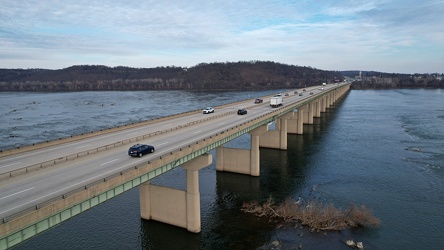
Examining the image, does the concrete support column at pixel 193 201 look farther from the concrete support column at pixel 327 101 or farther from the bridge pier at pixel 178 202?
the concrete support column at pixel 327 101

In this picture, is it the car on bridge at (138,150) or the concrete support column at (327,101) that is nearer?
the car on bridge at (138,150)

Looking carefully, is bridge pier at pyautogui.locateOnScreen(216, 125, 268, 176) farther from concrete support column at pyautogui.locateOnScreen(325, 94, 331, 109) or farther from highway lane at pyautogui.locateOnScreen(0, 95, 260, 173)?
concrete support column at pyautogui.locateOnScreen(325, 94, 331, 109)

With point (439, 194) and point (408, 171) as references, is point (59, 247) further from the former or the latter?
point (408, 171)

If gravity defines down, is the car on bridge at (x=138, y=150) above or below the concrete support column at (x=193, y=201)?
above

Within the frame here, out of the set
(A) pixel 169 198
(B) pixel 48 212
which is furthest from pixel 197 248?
(B) pixel 48 212

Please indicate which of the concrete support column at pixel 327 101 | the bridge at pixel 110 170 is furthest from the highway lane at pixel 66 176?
the concrete support column at pixel 327 101

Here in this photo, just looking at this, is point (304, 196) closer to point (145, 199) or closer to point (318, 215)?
point (318, 215)

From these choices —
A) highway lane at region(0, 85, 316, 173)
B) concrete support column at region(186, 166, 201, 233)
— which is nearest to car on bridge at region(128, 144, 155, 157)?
concrete support column at region(186, 166, 201, 233)

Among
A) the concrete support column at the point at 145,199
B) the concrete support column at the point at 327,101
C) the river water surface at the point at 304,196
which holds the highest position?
the concrete support column at the point at 327,101
